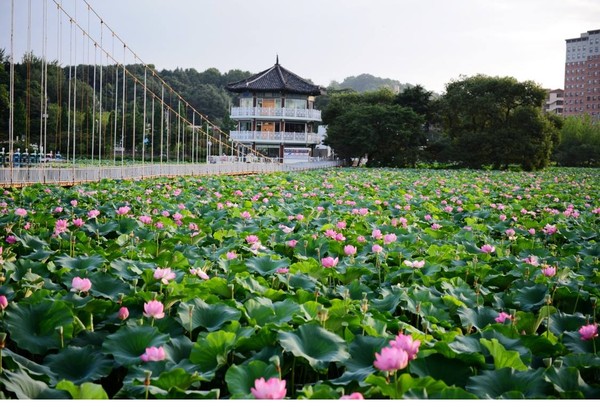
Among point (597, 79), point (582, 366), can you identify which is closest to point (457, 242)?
point (582, 366)

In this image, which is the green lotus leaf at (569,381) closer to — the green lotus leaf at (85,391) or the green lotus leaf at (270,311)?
the green lotus leaf at (270,311)

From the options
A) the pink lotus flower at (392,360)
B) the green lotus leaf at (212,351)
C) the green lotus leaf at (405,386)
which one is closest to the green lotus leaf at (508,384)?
the green lotus leaf at (405,386)

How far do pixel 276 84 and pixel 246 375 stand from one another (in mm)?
26514

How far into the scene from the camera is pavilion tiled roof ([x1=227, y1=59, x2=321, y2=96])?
2670cm

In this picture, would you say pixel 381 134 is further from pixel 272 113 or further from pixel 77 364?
pixel 77 364

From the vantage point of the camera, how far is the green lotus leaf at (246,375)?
108 centimetres

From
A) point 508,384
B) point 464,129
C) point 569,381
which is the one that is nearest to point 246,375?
point 508,384

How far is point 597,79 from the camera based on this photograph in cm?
647

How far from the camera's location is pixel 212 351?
123cm

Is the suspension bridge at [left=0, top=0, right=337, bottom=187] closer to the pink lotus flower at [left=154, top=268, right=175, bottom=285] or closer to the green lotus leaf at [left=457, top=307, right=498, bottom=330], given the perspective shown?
the pink lotus flower at [left=154, top=268, right=175, bottom=285]

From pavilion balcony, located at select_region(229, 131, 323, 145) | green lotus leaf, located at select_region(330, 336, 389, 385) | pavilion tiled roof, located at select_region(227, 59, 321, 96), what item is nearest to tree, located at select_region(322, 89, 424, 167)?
pavilion balcony, located at select_region(229, 131, 323, 145)

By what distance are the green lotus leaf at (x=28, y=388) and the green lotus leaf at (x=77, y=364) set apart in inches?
4.9

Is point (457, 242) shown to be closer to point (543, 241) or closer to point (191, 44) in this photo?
point (543, 241)

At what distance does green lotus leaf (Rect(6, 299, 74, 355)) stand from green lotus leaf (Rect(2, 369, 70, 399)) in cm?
23
